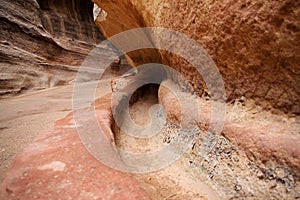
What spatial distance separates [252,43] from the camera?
1113 mm

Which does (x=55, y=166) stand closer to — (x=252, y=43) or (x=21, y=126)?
(x=21, y=126)

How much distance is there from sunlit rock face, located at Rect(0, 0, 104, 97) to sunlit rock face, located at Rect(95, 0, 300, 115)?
14.9 feet

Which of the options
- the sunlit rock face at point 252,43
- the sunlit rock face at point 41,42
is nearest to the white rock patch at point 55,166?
the sunlit rock face at point 252,43

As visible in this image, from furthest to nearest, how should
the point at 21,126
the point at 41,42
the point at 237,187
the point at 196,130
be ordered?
the point at 41,42, the point at 21,126, the point at 196,130, the point at 237,187

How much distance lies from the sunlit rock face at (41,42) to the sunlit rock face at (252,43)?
4.54 metres

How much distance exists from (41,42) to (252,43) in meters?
6.26

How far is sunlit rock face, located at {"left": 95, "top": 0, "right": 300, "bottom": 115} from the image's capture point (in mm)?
976

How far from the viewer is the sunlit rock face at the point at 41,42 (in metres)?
4.73

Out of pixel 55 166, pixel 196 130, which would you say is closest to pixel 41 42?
pixel 55 166

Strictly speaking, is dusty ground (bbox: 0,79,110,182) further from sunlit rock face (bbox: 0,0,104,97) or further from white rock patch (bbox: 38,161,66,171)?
sunlit rock face (bbox: 0,0,104,97)

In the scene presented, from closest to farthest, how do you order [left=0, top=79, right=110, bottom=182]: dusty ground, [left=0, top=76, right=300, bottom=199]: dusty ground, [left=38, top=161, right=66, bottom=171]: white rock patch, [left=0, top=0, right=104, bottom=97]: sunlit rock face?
[left=0, top=76, right=300, bottom=199]: dusty ground → [left=38, top=161, right=66, bottom=171]: white rock patch → [left=0, top=79, right=110, bottom=182]: dusty ground → [left=0, top=0, right=104, bottom=97]: sunlit rock face

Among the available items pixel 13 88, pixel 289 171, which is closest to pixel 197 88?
pixel 289 171

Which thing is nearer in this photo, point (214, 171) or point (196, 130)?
point (214, 171)

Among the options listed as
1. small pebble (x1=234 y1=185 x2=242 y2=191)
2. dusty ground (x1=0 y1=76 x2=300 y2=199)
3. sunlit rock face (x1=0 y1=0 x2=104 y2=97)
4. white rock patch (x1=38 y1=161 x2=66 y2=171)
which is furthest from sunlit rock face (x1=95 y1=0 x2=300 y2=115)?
sunlit rock face (x1=0 y1=0 x2=104 y2=97)
